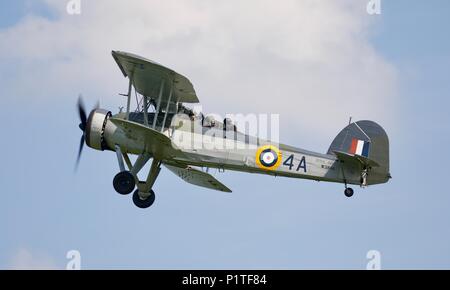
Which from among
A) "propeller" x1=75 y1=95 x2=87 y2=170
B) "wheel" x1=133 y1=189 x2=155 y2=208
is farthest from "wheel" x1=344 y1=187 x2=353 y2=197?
"propeller" x1=75 y1=95 x2=87 y2=170

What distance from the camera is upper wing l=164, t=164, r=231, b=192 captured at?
65.9ft

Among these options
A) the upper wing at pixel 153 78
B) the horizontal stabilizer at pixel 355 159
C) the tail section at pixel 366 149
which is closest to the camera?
the upper wing at pixel 153 78

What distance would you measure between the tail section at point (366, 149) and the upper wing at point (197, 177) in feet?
9.24

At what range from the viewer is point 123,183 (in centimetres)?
1831

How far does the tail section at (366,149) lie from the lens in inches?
717

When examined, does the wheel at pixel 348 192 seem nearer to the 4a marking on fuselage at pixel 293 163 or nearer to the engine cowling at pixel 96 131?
the 4a marking on fuselage at pixel 293 163

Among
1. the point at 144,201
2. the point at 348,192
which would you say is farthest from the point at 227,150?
the point at 348,192

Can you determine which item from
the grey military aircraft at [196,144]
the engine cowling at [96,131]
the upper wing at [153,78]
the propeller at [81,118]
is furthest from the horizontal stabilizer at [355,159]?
the propeller at [81,118]

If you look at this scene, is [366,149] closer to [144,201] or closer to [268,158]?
[268,158]

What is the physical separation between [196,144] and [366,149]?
364 cm

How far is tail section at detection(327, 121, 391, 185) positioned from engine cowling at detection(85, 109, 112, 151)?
4.92m

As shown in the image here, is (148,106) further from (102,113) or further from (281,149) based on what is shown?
(281,149)

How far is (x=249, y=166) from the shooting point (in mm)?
18609
